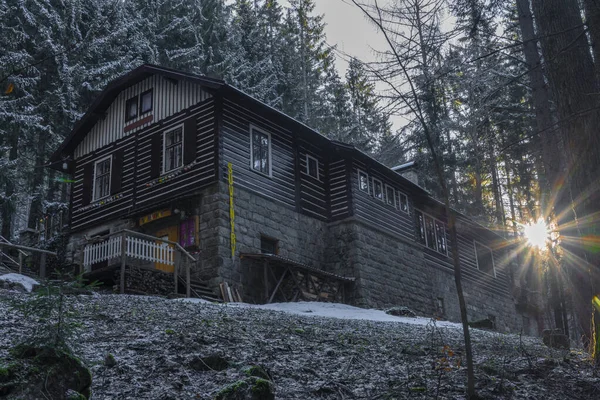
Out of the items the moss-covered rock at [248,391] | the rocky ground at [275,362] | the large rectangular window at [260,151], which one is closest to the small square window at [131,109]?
the large rectangular window at [260,151]

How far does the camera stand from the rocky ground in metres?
6.39

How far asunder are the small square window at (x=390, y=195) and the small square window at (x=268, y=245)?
6.64m

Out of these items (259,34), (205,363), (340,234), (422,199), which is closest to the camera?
(205,363)

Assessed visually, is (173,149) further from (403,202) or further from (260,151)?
(403,202)

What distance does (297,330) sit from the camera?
32.7ft

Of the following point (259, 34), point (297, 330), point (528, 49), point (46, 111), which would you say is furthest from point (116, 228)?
point (259, 34)

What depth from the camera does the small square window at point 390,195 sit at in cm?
2549

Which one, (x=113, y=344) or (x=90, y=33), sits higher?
(x=90, y=33)

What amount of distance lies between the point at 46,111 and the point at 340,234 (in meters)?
16.2

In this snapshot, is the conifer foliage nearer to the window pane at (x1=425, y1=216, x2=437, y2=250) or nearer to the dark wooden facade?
the dark wooden facade

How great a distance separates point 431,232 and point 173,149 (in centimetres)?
1356

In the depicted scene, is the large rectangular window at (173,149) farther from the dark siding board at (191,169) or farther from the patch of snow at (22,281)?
the patch of snow at (22,281)

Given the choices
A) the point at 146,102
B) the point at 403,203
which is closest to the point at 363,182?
the point at 403,203

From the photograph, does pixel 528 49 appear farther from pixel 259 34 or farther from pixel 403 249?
pixel 259 34
